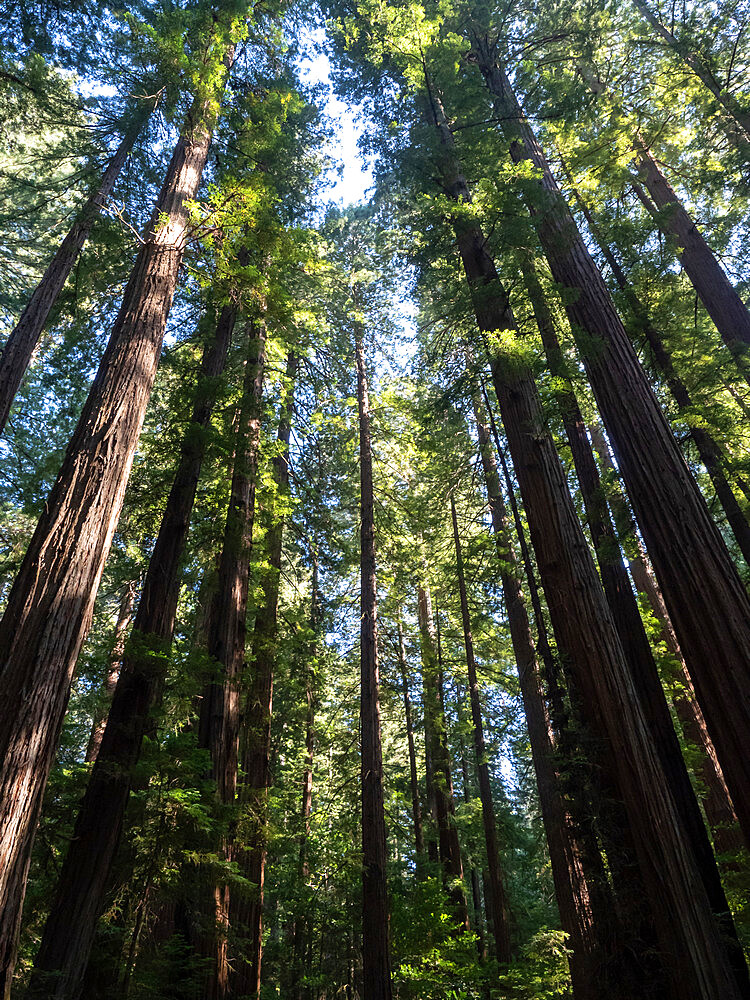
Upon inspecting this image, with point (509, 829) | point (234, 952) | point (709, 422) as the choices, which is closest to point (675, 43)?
point (709, 422)

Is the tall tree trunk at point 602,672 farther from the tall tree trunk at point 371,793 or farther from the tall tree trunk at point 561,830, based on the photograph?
the tall tree trunk at point 371,793

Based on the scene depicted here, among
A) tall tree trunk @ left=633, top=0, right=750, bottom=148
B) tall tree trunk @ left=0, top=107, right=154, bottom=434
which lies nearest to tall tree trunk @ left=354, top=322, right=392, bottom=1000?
tall tree trunk @ left=0, top=107, right=154, bottom=434

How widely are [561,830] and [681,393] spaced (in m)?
7.37

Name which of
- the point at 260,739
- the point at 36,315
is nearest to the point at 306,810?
the point at 260,739

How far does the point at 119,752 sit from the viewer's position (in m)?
5.27

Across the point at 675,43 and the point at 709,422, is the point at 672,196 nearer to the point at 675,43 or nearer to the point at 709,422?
the point at 675,43

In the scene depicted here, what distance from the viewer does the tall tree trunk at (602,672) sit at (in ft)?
12.5

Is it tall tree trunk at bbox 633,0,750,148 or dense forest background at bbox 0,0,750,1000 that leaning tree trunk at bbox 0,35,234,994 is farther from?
tall tree trunk at bbox 633,0,750,148

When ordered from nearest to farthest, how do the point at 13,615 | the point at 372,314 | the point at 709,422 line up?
the point at 13,615 < the point at 709,422 < the point at 372,314

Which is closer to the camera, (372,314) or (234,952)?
(234,952)

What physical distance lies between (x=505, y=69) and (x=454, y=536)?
1030cm

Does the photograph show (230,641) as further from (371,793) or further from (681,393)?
(681,393)

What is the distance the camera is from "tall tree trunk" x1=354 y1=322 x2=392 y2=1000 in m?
7.88

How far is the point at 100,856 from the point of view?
473 cm
